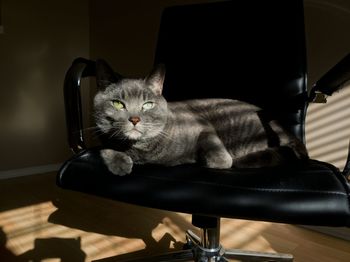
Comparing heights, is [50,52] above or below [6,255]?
above

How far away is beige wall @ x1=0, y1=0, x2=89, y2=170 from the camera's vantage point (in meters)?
2.12

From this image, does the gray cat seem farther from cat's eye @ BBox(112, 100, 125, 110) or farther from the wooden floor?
the wooden floor

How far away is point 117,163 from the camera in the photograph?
731 mm

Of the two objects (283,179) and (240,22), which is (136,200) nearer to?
(283,179)

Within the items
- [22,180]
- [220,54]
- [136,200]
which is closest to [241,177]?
[136,200]

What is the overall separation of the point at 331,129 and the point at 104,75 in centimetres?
99

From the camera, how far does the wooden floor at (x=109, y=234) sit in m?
1.31

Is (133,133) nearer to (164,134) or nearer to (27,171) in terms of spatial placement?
(164,134)

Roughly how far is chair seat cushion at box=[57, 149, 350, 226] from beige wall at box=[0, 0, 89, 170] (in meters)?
1.63

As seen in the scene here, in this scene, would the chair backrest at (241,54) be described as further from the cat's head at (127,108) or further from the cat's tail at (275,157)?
the cat's head at (127,108)

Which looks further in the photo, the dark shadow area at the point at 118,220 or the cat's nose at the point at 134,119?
the dark shadow area at the point at 118,220

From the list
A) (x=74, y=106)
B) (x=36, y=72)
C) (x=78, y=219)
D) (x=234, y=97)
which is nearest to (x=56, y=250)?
(x=78, y=219)

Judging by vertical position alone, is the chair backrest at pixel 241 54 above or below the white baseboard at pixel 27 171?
above

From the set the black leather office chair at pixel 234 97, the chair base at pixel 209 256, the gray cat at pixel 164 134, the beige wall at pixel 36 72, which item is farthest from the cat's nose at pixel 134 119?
the beige wall at pixel 36 72
